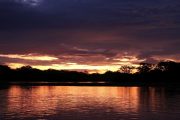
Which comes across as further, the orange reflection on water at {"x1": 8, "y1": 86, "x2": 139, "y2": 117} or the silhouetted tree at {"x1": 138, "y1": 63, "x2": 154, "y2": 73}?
the silhouetted tree at {"x1": 138, "y1": 63, "x2": 154, "y2": 73}

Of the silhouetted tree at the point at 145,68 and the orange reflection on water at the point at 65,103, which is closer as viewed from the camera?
the orange reflection on water at the point at 65,103

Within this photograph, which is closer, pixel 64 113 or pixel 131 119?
pixel 131 119

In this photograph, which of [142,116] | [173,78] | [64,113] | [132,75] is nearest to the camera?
[142,116]

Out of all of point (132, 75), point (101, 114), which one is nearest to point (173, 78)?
point (132, 75)

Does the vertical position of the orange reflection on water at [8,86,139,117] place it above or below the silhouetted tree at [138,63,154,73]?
below

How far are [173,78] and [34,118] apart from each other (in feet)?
417

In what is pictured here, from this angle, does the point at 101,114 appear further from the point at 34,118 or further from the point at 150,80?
the point at 150,80

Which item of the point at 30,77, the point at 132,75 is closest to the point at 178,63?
the point at 132,75

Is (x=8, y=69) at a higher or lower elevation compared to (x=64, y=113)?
higher

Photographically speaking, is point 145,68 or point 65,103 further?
point 145,68

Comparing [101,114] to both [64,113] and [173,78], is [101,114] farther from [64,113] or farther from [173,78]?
[173,78]

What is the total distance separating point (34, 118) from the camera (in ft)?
103

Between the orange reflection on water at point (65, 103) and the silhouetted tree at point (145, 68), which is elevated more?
the silhouetted tree at point (145, 68)

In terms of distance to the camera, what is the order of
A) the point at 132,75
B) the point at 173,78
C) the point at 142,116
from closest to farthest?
the point at 142,116, the point at 173,78, the point at 132,75
